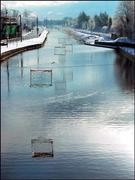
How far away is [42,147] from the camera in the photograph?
7.35m

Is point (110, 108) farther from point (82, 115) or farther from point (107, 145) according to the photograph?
point (107, 145)

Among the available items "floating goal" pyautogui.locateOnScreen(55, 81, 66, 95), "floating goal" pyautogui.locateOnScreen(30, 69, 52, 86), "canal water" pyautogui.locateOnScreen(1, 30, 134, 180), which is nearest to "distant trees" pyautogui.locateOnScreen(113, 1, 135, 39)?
"floating goal" pyautogui.locateOnScreen(30, 69, 52, 86)

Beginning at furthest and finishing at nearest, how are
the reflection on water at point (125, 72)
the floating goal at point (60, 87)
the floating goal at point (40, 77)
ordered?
the reflection on water at point (125, 72) < the floating goal at point (40, 77) < the floating goal at point (60, 87)

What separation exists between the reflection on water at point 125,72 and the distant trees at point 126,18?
10.2 meters

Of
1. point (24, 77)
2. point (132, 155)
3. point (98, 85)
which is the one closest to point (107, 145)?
point (132, 155)

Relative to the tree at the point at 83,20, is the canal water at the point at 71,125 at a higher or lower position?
lower

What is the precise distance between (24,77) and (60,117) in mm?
6474

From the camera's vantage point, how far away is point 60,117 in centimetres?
972

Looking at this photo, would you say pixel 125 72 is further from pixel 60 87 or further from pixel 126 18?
pixel 126 18

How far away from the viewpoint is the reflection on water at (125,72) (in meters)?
14.8

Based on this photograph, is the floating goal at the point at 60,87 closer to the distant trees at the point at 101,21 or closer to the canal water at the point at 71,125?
the canal water at the point at 71,125

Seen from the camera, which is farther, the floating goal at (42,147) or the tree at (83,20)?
the tree at (83,20)

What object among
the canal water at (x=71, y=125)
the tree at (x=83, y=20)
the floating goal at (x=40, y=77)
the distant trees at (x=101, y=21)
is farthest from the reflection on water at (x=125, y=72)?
the tree at (x=83, y=20)

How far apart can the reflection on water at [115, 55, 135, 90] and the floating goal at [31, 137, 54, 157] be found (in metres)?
6.61
